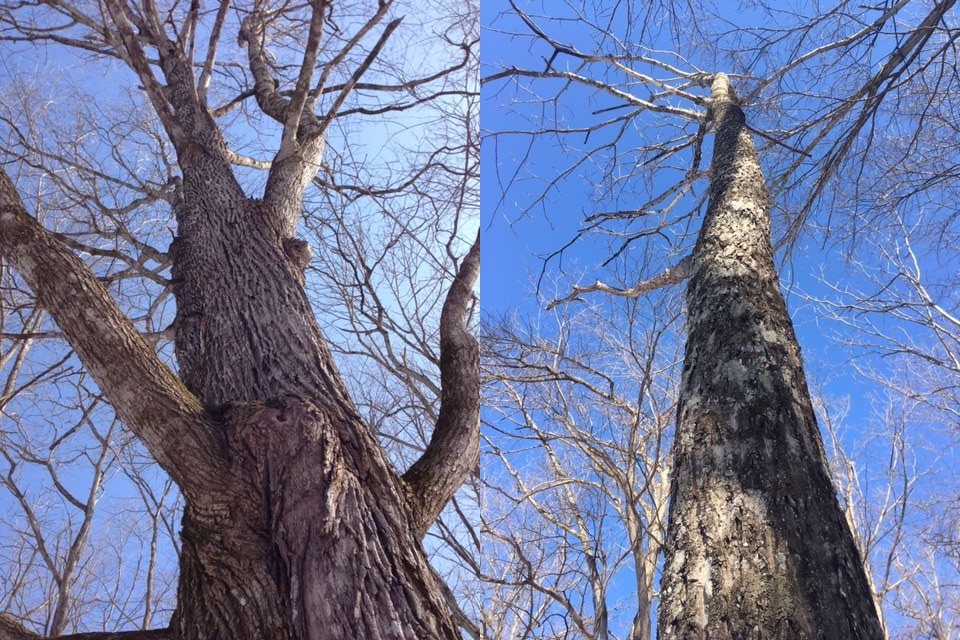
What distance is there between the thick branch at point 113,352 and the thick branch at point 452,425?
0.42 metres

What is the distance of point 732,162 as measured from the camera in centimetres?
175

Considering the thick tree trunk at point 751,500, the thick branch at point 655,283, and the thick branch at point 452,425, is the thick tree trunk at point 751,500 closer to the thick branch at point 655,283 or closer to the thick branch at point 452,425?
the thick branch at point 452,425

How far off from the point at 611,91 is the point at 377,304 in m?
1.25

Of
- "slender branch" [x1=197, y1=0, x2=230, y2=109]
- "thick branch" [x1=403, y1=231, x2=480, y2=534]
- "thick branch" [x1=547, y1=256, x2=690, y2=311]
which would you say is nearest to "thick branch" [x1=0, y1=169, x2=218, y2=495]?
"thick branch" [x1=403, y1=231, x2=480, y2=534]

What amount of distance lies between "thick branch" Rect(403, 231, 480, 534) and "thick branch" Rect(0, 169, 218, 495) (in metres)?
0.42

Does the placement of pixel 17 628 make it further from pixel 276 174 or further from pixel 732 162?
pixel 732 162

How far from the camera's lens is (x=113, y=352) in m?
1.15

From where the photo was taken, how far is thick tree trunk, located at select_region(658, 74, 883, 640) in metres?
0.66

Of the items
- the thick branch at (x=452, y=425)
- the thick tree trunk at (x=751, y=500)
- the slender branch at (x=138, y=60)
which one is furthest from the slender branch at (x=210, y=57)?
the thick tree trunk at (x=751, y=500)

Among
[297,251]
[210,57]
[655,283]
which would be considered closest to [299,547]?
[297,251]

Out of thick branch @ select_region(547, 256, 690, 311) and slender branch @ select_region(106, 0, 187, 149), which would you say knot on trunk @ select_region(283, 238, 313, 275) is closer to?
slender branch @ select_region(106, 0, 187, 149)

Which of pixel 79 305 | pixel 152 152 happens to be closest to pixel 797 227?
pixel 79 305

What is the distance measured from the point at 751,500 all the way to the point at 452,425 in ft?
2.53

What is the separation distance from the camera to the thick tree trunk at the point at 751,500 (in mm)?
659
